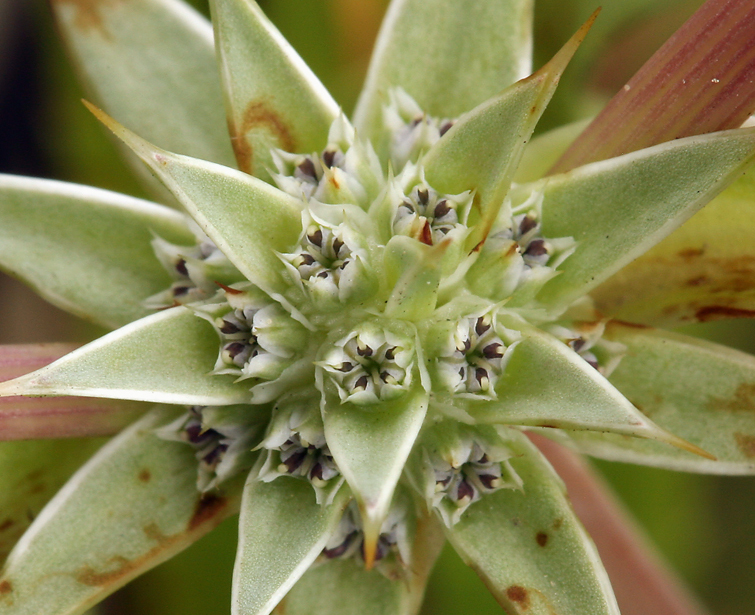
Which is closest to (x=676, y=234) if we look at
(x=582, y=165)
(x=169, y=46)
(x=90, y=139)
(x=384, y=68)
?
(x=582, y=165)

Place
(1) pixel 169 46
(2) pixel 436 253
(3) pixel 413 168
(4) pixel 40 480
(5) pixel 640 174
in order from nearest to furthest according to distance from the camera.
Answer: (2) pixel 436 253
(5) pixel 640 174
(3) pixel 413 168
(4) pixel 40 480
(1) pixel 169 46

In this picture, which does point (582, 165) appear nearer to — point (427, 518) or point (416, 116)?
point (416, 116)

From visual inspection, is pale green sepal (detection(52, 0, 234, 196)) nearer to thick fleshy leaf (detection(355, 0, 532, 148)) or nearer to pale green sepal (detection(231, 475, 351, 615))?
thick fleshy leaf (detection(355, 0, 532, 148))

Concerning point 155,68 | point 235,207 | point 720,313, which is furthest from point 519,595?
point 155,68

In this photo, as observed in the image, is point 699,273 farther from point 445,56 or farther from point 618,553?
point 618,553

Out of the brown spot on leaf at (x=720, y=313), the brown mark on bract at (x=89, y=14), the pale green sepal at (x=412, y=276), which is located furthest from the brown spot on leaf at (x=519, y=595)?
the brown mark on bract at (x=89, y=14)

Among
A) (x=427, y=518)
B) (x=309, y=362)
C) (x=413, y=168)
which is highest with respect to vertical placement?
(x=413, y=168)

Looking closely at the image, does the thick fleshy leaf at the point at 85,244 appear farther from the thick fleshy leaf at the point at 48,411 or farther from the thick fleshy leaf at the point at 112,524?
the thick fleshy leaf at the point at 112,524
